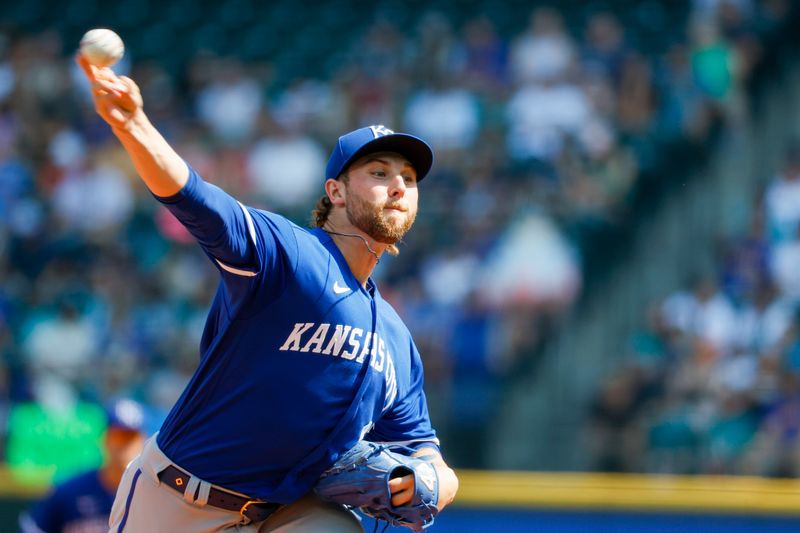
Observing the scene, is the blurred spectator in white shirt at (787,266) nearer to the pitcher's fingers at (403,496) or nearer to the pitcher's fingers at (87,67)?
the pitcher's fingers at (403,496)

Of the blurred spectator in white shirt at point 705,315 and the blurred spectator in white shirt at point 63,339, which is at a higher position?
the blurred spectator in white shirt at point 705,315

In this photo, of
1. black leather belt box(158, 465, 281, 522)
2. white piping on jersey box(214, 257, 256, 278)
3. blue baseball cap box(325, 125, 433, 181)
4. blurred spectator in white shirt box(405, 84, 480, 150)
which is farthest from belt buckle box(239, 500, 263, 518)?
blurred spectator in white shirt box(405, 84, 480, 150)

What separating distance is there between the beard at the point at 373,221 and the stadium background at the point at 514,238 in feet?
12.4

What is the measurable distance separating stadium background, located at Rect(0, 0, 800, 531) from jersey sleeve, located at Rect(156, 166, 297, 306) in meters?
4.13

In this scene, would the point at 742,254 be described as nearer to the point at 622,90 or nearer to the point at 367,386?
the point at 622,90

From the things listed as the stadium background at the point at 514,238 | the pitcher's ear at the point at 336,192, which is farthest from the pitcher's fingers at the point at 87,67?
the stadium background at the point at 514,238

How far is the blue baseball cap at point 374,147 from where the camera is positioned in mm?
3814

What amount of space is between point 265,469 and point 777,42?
810 cm

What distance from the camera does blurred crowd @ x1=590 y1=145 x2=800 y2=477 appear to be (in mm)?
7828

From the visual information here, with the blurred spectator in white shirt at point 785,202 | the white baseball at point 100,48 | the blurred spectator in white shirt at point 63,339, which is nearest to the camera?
the white baseball at point 100,48

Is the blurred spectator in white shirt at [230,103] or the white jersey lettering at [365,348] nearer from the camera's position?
the white jersey lettering at [365,348]

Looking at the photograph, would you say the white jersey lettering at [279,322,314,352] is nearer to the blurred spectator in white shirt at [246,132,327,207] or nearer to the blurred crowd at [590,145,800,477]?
the blurred crowd at [590,145,800,477]

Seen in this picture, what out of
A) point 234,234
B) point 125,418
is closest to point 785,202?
point 125,418

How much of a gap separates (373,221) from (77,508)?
3005 mm
